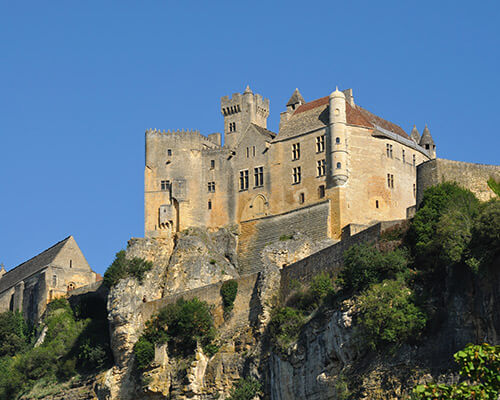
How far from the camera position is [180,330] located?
4578cm

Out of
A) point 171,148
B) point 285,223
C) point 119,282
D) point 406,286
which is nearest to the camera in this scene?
point 406,286

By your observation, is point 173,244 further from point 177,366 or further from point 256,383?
point 256,383

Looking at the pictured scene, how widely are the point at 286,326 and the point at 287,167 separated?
63.0ft

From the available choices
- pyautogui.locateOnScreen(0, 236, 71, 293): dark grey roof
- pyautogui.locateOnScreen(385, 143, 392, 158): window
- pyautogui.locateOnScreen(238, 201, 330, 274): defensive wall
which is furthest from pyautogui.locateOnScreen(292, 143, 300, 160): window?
pyautogui.locateOnScreen(0, 236, 71, 293): dark grey roof

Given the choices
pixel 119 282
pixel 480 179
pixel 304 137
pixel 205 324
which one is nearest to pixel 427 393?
pixel 480 179

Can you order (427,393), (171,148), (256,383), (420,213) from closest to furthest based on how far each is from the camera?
1. (427,393)
2. (420,213)
3. (256,383)
4. (171,148)

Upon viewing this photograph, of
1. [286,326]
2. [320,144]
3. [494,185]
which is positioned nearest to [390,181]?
[320,144]

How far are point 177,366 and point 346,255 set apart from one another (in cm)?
1182

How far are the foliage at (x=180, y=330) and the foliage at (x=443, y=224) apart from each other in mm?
12719

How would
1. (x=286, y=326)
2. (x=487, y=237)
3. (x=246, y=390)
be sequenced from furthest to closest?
(x=246, y=390), (x=286, y=326), (x=487, y=237)

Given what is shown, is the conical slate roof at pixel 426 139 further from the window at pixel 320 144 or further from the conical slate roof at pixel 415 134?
the window at pixel 320 144

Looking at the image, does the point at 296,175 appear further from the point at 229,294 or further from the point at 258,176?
the point at 229,294

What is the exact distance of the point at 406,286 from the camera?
34719 mm

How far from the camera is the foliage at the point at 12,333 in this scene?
61.1 meters
